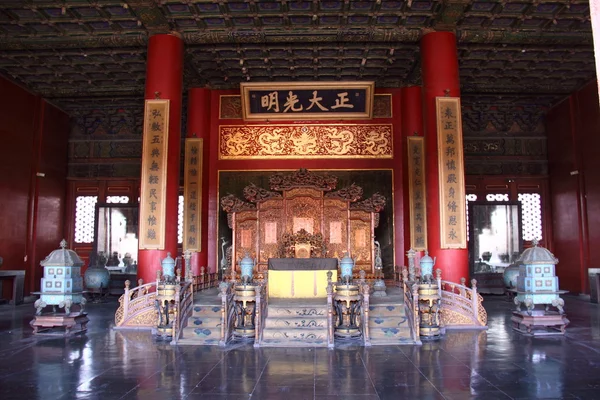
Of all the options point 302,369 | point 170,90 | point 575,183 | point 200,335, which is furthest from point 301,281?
point 575,183

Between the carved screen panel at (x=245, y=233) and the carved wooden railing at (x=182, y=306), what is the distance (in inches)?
120

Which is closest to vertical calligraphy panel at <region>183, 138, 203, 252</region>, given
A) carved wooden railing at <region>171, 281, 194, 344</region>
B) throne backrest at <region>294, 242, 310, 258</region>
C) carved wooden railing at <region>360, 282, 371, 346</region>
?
throne backrest at <region>294, 242, 310, 258</region>

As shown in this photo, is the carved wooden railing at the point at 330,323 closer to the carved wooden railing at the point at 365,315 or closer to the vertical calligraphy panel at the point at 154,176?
the carved wooden railing at the point at 365,315

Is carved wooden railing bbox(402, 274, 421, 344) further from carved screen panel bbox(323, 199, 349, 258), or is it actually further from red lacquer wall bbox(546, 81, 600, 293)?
red lacquer wall bbox(546, 81, 600, 293)

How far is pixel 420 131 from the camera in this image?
10.2 metres

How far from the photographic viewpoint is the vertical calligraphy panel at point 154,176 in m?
7.75

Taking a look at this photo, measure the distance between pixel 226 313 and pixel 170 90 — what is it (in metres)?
4.21

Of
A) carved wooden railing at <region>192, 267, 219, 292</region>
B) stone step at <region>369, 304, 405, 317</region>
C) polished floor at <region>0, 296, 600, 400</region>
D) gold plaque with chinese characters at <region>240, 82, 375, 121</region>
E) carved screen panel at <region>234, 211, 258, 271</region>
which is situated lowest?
polished floor at <region>0, 296, 600, 400</region>

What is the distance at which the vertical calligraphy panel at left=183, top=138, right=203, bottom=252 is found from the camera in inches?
397

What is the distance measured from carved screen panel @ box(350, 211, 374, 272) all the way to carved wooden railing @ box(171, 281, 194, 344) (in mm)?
4015

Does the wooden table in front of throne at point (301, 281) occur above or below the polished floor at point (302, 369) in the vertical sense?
above

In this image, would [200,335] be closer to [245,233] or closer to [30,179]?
[245,233]

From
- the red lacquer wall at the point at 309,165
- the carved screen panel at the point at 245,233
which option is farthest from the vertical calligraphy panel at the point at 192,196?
the carved screen panel at the point at 245,233

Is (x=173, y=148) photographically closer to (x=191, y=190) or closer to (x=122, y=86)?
(x=191, y=190)
